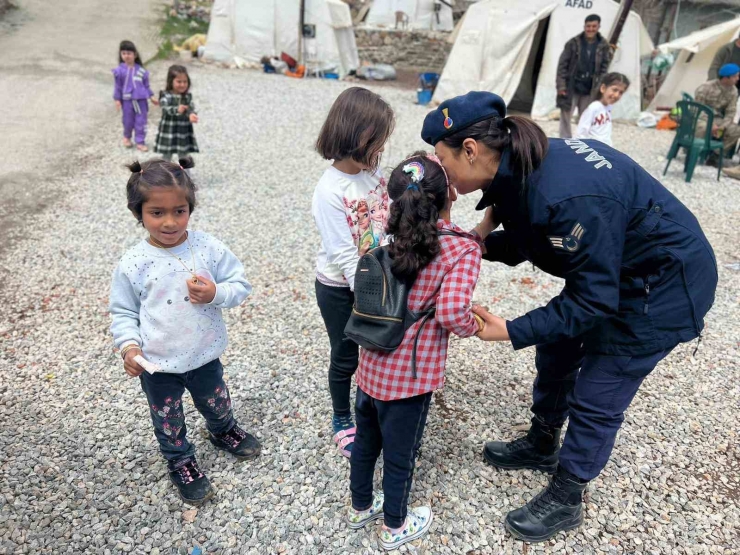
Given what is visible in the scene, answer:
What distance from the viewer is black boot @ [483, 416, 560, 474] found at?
275cm

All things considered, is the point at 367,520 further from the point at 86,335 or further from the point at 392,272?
the point at 86,335

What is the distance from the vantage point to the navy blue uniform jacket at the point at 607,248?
69.8 inches

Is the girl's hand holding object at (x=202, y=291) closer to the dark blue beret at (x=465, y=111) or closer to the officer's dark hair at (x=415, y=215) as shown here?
the officer's dark hair at (x=415, y=215)

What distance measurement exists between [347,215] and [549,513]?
1670 millimetres

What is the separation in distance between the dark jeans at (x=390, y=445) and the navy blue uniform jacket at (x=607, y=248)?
51cm

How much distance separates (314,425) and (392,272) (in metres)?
1.50

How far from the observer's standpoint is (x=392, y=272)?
1885 millimetres

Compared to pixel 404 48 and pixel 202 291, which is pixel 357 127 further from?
pixel 404 48

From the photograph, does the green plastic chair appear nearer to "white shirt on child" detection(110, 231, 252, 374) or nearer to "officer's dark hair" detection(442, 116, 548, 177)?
"officer's dark hair" detection(442, 116, 548, 177)

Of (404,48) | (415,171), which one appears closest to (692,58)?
(404,48)

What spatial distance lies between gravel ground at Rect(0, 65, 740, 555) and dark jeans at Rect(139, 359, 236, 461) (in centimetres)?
28

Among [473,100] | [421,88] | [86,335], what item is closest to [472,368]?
[473,100]

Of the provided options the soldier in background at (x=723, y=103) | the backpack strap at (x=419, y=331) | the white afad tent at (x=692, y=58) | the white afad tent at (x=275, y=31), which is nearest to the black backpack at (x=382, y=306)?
the backpack strap at (x=419, y=331)

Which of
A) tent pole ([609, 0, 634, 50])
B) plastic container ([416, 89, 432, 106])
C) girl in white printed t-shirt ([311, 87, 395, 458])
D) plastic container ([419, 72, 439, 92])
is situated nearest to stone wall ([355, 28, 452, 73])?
plastic container ([419, 72, 439, 92])
